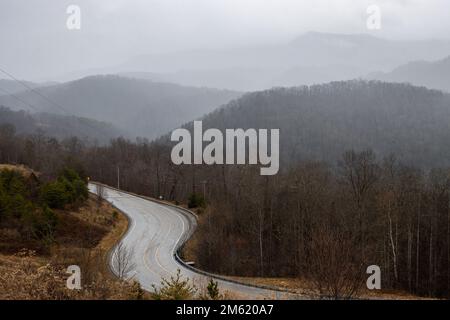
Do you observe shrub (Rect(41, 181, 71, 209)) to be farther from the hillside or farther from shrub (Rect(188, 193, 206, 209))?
shrub (Rect(188, 193, 206, 209))

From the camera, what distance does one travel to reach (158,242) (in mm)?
36781

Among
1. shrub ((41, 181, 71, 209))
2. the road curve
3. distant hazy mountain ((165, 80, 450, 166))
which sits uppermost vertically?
distant hazy mountain ((165, 80, 450, 166))

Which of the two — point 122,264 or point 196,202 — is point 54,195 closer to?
point 122,264

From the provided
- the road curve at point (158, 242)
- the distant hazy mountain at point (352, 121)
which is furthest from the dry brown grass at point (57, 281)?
the distant hazy mountain at point (352, 121)

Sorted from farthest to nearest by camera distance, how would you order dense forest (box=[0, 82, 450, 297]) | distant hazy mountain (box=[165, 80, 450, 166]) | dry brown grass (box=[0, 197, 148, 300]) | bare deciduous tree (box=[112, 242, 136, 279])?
distant hazy mountain (box=[165, 80, 450, 166])
dense forest (box=[0, 82, 450, 297])
bare deciduous tree (box=[112, 242, 136, 279])
dry brown grass (box=[0, 197, 148, 300])

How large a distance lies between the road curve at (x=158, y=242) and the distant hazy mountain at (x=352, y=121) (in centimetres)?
7055

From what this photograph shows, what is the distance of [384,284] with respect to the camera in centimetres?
3356

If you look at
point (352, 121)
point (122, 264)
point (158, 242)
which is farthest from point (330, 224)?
point (352, 121)

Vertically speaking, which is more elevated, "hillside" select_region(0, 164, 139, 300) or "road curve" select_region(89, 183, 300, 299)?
"hillside" select_region(0, 164, 139, 300)

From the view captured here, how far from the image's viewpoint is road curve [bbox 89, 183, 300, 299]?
73.8 feet

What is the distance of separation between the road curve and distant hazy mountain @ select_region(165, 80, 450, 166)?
70553 mm

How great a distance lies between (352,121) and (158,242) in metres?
142

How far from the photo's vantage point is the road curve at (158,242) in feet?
73.8

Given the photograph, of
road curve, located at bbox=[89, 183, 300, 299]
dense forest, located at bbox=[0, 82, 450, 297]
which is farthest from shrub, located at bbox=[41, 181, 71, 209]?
dense forest, located at bbox=[0, 82, 450, 297]
